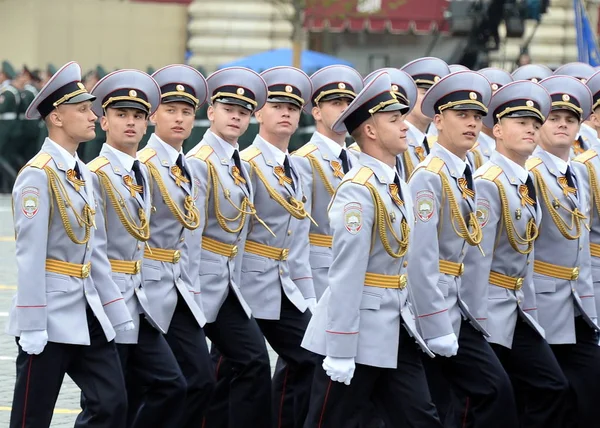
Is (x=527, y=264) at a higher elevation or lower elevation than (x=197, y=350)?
higher

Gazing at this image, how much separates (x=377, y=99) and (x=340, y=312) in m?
0.92

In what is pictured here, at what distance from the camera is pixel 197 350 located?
24.0ft

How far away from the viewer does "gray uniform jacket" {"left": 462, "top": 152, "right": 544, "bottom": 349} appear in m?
7.09

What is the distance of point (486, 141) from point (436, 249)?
3.16 m

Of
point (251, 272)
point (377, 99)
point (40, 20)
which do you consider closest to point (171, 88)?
point (251, 272)

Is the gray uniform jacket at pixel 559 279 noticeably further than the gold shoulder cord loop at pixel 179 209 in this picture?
Yes

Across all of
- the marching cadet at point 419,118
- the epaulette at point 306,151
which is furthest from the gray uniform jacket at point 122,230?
the marching cadet at point 419,118

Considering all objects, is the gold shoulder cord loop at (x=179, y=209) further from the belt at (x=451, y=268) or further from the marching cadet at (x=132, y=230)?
the belt at (x=451, y=268)

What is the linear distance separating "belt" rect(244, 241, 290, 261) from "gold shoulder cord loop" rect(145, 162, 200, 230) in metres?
0.58

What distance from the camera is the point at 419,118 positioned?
30.6 feet

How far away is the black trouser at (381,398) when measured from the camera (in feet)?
20.7

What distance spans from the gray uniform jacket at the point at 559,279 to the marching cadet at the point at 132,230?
5.94ft

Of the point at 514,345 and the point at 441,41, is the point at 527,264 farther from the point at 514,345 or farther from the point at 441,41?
the point at 441,41

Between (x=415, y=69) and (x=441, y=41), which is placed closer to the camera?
(x=415, y=69)
